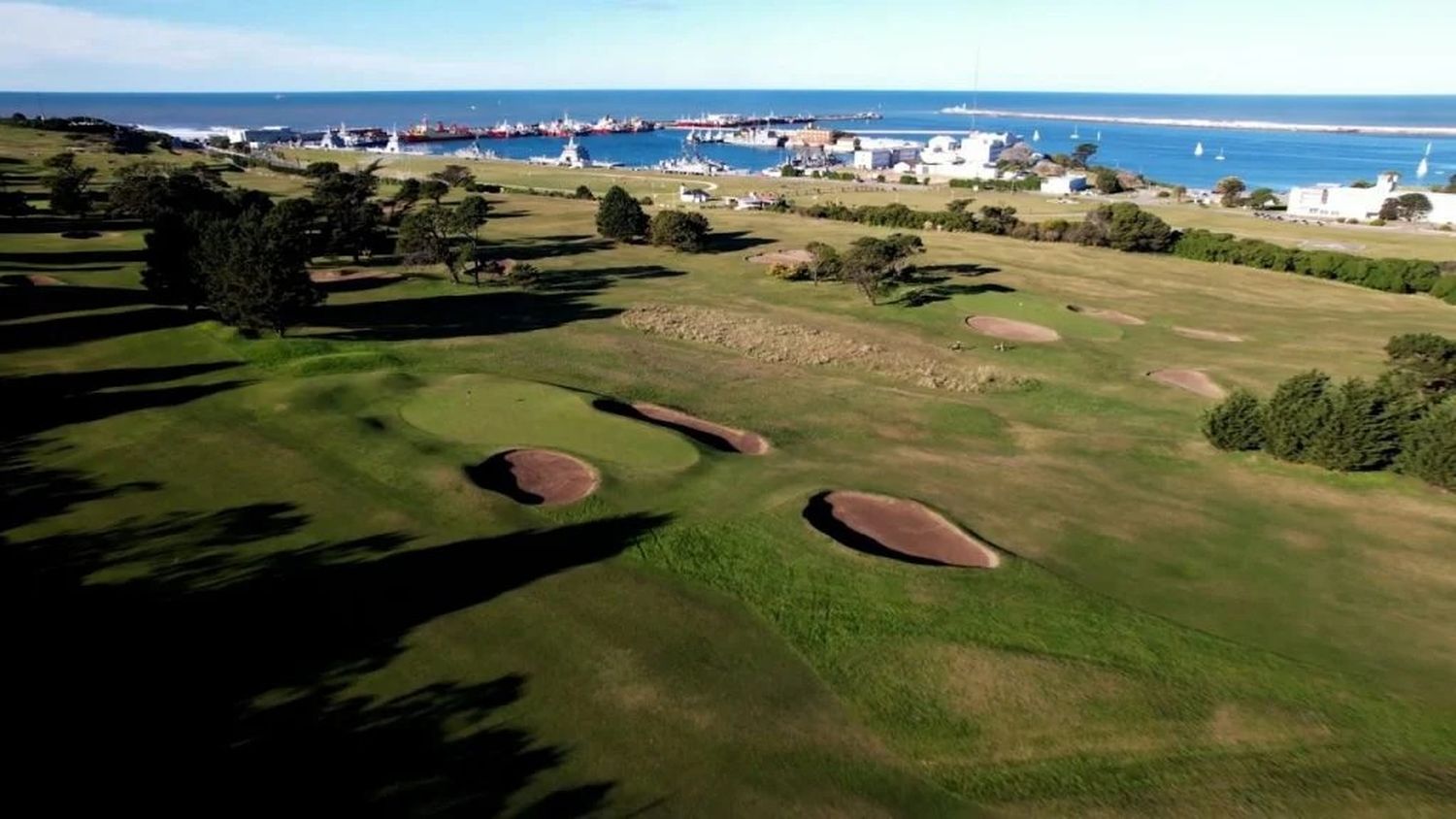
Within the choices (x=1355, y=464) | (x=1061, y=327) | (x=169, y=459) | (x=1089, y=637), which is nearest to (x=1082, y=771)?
(x=1089, y=637)

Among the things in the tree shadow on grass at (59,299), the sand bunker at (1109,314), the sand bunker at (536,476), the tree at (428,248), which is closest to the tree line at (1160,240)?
the sand bunker at (1109,314)

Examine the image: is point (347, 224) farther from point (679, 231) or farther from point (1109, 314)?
point (1109, 314)

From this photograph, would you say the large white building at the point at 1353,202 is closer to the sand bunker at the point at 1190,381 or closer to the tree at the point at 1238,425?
the sand bunker at the point at 1190,381

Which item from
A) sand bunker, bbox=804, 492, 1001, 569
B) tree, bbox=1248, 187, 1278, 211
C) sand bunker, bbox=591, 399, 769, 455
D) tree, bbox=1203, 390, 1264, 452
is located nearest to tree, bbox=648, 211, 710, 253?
sand bunker, bbox=591, 399, 769, 455

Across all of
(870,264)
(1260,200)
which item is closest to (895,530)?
(870,264)

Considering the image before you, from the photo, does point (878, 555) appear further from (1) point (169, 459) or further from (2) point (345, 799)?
(1) point (169, 459)

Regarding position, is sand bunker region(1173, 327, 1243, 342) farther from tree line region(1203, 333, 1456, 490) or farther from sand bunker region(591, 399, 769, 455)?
sand bunker region(591, 399, 769, 455)
